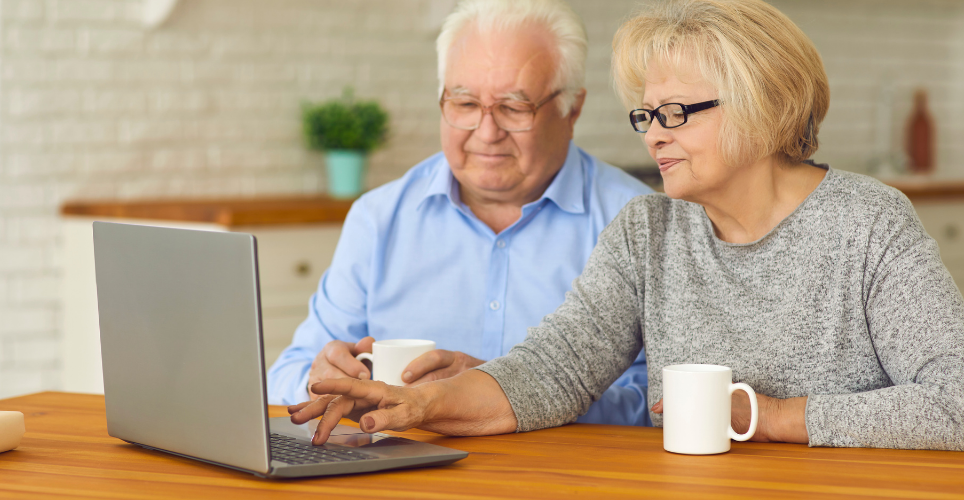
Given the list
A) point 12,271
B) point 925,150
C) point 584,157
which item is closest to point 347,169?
point 12,271

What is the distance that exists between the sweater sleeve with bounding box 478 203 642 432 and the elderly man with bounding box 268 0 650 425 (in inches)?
13.6

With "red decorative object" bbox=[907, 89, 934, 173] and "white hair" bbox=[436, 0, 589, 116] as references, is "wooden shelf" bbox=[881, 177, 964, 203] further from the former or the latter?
"white hair" bbox=[436, 0, 589, 116]

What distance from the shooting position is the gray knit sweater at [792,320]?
112cm

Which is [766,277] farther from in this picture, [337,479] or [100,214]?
[100,214]

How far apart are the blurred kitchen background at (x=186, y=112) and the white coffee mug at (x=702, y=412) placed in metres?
1.69

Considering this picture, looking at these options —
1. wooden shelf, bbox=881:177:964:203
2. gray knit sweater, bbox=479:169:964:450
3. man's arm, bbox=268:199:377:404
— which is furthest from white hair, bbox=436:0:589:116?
wooden shelf, bbox=881:177:964:203

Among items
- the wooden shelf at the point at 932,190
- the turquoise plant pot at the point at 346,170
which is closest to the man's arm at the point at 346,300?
the turquoise plant pot at the point at 346,170

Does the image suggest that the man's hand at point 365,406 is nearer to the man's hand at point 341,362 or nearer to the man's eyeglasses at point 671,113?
the man's hand at point 341,362

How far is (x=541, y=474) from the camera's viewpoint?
38.8 inches

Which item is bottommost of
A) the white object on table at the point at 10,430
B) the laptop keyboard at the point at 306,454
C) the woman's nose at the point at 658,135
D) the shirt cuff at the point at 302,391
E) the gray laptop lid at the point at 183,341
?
the shirt cuff at the point at 302,391

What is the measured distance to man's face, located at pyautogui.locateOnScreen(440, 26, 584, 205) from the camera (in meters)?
1.71

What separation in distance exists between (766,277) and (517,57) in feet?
2.12

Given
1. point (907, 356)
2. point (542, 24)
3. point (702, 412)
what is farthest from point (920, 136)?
point (702, 412)

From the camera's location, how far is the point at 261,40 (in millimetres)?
3135
